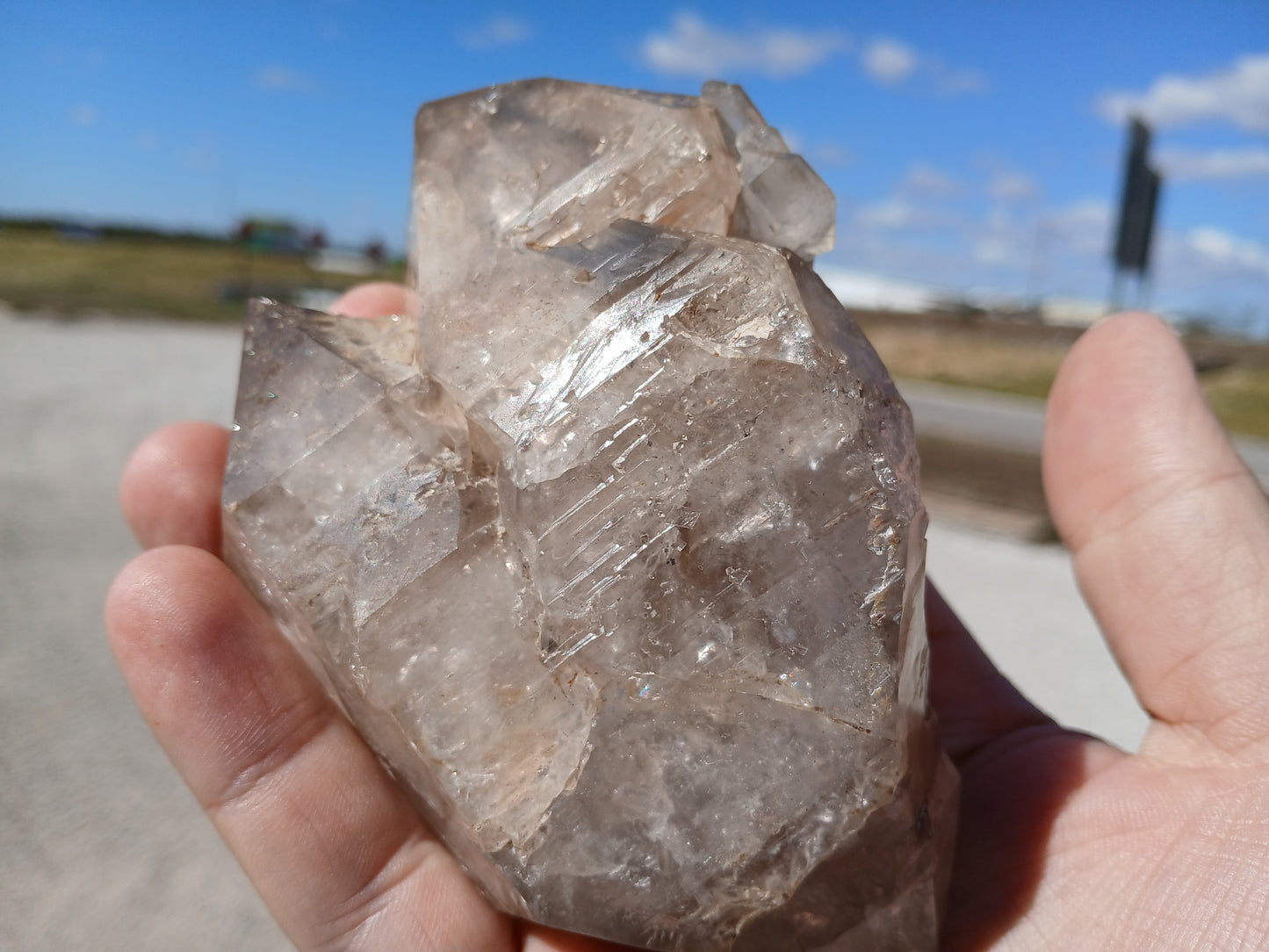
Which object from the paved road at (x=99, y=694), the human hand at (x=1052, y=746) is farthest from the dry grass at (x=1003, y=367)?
the human hand at (x=1052, y=746)

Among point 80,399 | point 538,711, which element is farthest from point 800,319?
point 80,399

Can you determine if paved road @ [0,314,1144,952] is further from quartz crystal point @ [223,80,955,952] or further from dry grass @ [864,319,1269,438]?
dry grass @ [864,319,1269,438]

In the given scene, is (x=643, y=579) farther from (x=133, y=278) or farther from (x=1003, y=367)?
(x=133, y=278)

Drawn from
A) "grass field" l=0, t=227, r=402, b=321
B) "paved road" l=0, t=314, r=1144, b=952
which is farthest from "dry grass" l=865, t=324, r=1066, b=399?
"paved road" l=0, t=314, r=1144, b=952

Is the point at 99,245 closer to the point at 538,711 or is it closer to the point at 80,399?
the point at 80,399

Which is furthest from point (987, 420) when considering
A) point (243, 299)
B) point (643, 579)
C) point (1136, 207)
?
point (243, 299)
